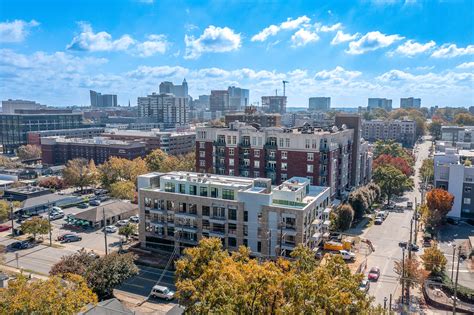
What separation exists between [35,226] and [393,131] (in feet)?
494

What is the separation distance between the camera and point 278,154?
65875 millimetres

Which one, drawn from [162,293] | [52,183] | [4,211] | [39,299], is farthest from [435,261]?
[52,183]

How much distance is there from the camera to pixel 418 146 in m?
164

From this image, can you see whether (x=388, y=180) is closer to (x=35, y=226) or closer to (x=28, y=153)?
(x=35, y=226)

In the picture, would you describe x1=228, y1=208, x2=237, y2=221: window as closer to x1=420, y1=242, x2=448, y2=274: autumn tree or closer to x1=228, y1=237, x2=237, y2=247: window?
x1=228, y1=237, x2=237, y2=247: window

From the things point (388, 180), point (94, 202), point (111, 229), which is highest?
point (388, 180)

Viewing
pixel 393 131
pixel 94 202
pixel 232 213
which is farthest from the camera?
pixel 393 131

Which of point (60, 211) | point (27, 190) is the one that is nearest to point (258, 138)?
A: point (60, 211)

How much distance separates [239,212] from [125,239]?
2050 cm

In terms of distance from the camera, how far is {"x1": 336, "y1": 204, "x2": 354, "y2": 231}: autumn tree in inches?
2213

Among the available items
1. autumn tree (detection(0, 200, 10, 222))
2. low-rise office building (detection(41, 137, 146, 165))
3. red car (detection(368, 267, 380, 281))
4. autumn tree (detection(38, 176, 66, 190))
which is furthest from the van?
low-rise office building (detection(41, 137, 146, 165))

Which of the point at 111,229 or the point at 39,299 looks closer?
the point at 39,299

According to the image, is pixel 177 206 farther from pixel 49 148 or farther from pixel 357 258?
pixel 49 148

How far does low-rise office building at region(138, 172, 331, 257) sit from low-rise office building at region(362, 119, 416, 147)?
417 feet
